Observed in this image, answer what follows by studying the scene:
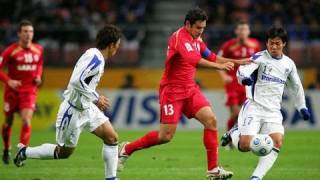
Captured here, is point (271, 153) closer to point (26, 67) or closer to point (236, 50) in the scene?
point (26, 67)

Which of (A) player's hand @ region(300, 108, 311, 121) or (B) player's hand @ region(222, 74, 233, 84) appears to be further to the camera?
(B) player's hand @ region(222, 74, 233, 84)

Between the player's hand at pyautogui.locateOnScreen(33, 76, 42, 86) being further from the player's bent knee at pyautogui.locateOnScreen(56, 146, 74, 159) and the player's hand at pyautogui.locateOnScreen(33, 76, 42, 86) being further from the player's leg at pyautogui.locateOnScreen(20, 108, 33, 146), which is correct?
the player's bent knee at pyautogui.locateOnScreen(56, 146, 74, 159)

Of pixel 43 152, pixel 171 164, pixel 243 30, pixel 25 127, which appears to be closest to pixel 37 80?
pixel 25 127

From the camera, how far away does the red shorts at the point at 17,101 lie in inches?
A: 574

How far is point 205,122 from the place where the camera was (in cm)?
1146

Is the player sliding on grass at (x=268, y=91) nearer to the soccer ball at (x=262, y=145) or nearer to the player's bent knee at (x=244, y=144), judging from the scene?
the player's bent knee at (x=244, y=144)

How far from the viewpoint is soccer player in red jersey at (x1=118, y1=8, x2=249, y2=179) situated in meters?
11.2

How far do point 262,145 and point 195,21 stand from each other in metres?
2.13

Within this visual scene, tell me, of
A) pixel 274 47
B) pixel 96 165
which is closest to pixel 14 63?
pixel 96 165

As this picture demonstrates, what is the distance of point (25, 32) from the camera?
47.7ft

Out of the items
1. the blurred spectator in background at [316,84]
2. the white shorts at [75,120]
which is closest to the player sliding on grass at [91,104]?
the white shorts at [75,120]

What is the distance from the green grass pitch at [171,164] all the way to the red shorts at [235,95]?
117cm

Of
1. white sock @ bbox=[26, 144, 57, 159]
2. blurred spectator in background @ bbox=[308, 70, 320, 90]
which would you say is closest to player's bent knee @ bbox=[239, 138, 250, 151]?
white sock @ bbox=[26, 144, 57, 159]

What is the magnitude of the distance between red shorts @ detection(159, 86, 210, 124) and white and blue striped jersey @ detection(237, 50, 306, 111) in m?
0.94
